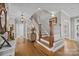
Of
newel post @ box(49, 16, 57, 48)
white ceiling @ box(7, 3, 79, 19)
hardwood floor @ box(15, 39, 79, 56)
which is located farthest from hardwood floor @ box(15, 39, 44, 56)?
white ceiling @ box(7, 3, 79, 19)

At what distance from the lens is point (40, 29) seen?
5.16ft

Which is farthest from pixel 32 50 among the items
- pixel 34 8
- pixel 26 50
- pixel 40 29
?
pixel 34 8

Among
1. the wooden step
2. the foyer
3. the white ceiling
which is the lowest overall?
the wooden step

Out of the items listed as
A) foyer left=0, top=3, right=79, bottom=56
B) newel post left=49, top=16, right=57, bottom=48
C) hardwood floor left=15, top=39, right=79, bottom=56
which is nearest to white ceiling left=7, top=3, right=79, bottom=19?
foyer left=0, top=3, right=79, bottom=56

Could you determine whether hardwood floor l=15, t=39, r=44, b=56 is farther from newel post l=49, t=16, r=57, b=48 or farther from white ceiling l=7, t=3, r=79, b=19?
white ceiling l=7, t=3, r=79, b=19

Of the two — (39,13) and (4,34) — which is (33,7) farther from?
(4,34)

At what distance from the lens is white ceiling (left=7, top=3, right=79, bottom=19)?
5.09 ft

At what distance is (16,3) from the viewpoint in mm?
1564

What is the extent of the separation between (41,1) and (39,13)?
5.7 inches

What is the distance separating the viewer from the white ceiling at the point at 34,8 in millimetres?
1552

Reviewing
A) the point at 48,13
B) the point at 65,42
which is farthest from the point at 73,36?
the point at 48,13

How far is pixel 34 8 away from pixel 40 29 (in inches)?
10.1

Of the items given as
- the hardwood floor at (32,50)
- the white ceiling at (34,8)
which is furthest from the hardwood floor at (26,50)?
the white ceiling at (34,8)

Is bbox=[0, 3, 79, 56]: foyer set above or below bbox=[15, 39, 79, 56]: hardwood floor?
above
